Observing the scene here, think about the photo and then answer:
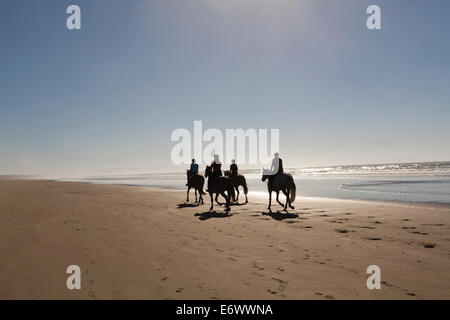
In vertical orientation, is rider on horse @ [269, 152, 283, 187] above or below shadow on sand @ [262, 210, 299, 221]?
above

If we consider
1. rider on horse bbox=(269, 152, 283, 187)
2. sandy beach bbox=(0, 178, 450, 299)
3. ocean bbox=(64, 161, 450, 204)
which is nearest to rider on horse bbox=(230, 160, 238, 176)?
rider on horse bbox=(269, 152, 283, 187)

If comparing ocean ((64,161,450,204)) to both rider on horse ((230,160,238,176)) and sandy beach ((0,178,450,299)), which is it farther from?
sandy beach ((0,178,450,299))

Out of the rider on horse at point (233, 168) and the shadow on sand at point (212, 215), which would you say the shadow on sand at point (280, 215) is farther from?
the rider on horse at point (233, 168)

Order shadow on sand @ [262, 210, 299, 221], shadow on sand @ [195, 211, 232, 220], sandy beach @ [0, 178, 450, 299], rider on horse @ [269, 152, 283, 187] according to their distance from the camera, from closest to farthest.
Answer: sandy beach @ [0, 178, 450, 299] < shadow on sand @ [262, 210, 299, 221] < shadow on sand @ [195, 211, 232, 220] < rider on horse @ [269, 152, 283, 187]

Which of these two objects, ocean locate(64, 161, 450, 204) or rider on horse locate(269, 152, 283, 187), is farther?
ocean locate(64, 161, 450, 204)

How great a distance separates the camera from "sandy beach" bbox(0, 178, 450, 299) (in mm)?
5012

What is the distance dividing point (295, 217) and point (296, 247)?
17.4 ft

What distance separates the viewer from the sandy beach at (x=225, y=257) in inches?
197

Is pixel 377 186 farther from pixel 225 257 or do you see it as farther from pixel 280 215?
pixel 225 257

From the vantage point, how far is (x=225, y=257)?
689 centimetres
